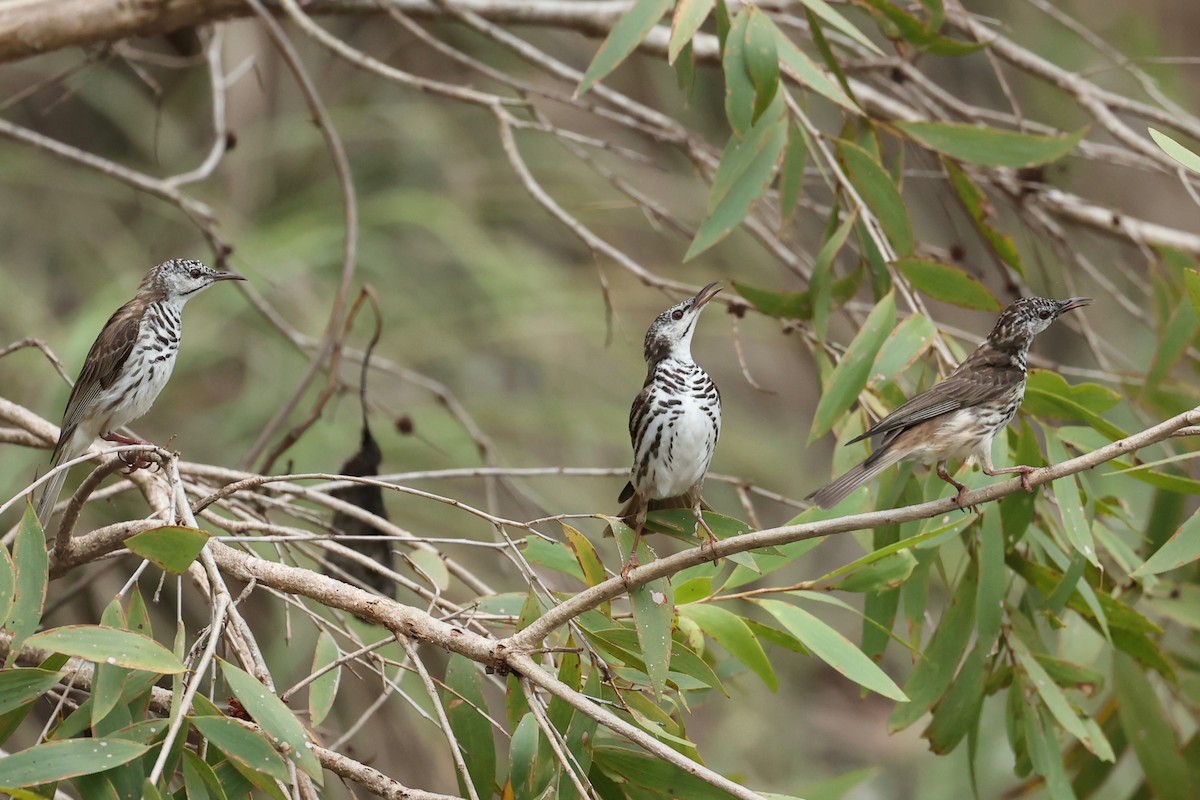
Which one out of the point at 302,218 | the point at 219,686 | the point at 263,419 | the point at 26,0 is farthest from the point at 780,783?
the point at 26,0

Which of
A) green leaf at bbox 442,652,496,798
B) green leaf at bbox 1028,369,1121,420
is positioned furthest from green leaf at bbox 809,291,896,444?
green leaf at bbox 442,652,496,798

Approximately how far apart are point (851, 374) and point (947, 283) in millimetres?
389

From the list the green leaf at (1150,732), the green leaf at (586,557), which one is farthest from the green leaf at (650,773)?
the green leaf at (1150,732)

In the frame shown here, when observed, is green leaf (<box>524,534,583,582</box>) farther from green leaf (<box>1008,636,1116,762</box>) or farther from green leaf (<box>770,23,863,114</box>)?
green leaf (<box>770,23,863,114</box>)

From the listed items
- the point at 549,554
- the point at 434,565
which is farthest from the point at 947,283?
the point at 434,565

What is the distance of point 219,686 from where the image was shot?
299 centimetres

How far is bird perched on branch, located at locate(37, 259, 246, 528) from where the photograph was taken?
9.80 feet

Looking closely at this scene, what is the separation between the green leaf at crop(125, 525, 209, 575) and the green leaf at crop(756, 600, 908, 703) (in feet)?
3.99

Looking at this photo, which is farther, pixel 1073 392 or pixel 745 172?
pixel 745 172

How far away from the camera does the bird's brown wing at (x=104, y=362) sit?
2.97m

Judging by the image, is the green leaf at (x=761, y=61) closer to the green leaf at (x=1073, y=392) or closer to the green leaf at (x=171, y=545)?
the green leaf at (x=1073, y=392)

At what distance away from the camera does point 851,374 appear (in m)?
2.84

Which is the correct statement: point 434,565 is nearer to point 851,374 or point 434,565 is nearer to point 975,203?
point 851,374

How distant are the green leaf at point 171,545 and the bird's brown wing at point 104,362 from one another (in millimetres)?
1162
